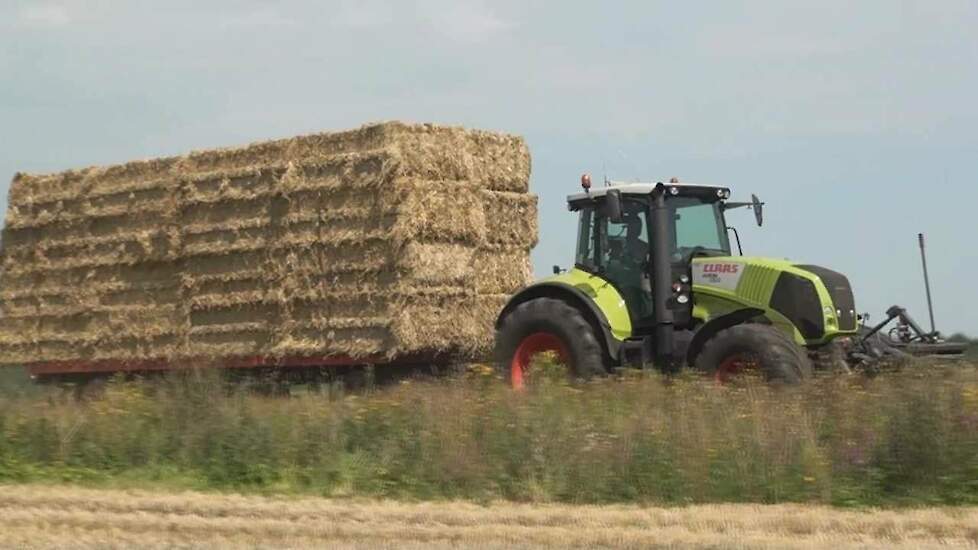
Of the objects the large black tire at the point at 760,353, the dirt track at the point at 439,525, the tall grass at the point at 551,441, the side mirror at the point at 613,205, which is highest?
the side mirror at the point at 613,205

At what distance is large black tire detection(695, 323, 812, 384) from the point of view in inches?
441

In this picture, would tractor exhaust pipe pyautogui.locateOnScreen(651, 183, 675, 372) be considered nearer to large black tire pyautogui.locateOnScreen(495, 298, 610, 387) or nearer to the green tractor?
the green tractor

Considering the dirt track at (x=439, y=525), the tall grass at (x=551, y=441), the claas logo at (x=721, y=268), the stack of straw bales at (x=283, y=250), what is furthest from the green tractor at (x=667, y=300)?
the dirt track at (x=439, y=525)

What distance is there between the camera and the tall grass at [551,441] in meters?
8.76

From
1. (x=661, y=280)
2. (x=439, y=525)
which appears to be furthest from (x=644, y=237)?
(x=439, y=525)

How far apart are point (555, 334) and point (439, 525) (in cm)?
469

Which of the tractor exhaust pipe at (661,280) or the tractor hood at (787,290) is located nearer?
the tractor hood at (787,290)

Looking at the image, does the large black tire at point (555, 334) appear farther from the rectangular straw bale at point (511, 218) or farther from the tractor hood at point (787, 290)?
the rectangular straw bale at point (511, 218)

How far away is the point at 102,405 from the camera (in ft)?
41.8

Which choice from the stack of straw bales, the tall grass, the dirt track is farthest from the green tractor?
the dirt track

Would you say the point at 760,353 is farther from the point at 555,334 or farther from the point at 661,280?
the point at 555,334

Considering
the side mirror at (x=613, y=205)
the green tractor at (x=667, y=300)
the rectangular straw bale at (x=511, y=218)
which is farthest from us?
the rectangular straw bale at (x=511, y=218)

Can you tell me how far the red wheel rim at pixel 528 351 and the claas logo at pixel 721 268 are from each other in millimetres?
1623

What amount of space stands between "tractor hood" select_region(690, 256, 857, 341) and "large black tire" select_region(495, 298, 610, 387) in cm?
116
